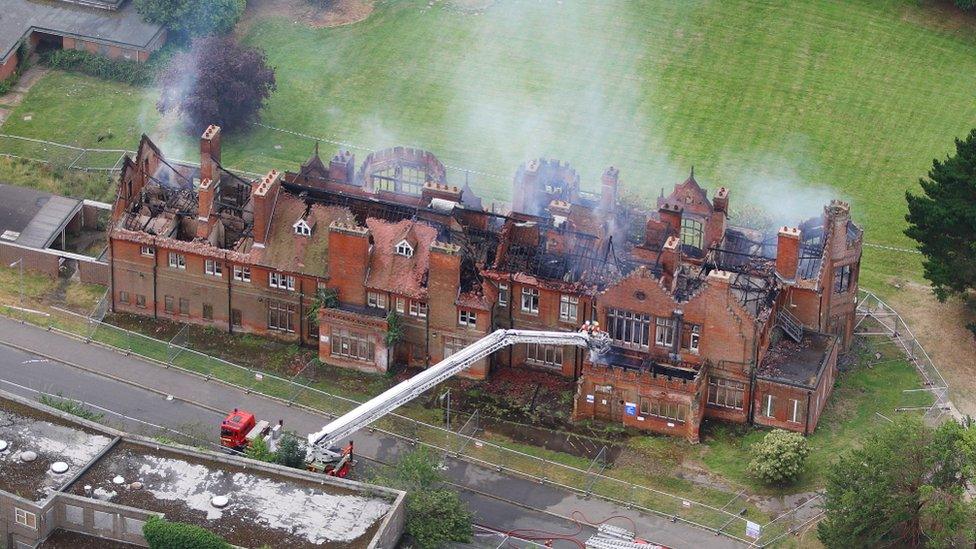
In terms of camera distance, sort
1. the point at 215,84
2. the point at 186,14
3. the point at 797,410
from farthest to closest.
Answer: the point at 186,14
the point at 215,84
the point at 797,410

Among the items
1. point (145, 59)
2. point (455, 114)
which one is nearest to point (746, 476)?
point (455, 114)

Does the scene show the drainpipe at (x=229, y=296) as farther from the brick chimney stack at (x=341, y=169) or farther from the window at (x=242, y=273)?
the brick chimney stack at (x=341, y=169)

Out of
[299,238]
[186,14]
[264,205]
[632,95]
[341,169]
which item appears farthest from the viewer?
[632,95]

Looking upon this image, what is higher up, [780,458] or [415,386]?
[415,386]

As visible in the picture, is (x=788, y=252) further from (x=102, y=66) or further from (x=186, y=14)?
(x=102, y=66)

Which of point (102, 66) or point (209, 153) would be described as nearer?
point (209, 153)

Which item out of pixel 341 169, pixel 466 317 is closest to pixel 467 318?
pixel 466 317

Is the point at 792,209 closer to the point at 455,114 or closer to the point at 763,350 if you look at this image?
the point at 763,350

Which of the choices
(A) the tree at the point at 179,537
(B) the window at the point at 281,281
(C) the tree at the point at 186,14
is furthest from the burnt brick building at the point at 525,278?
(C) the tree at the point at 186,14
